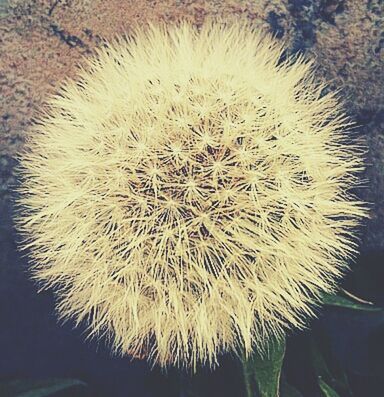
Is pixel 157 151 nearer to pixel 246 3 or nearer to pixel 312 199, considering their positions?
pixel 312 199

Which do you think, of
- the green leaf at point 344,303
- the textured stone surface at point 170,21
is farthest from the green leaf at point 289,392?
the textured stone surface at point 170,21

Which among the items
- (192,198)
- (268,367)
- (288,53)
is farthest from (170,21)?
(268,367)

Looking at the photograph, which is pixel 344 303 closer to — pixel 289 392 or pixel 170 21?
pixel 289 392

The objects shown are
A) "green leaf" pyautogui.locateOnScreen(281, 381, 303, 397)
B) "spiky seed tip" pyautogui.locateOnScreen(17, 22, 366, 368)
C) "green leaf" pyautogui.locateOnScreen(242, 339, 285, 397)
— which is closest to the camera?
"spiky seed tip" pyautogui.locateOnScreen(17, 22, 366, 368)

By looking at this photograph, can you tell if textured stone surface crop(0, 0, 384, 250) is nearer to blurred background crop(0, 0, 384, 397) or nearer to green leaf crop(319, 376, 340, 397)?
blurred background crop(0, 0, 384, 397)


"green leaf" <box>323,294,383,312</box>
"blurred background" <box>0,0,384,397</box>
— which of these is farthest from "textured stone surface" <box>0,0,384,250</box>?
"green leaf" <box>323,294,383,312</box>

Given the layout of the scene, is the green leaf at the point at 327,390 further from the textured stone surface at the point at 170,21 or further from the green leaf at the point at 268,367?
the textured stone surface at the point at 170,21
